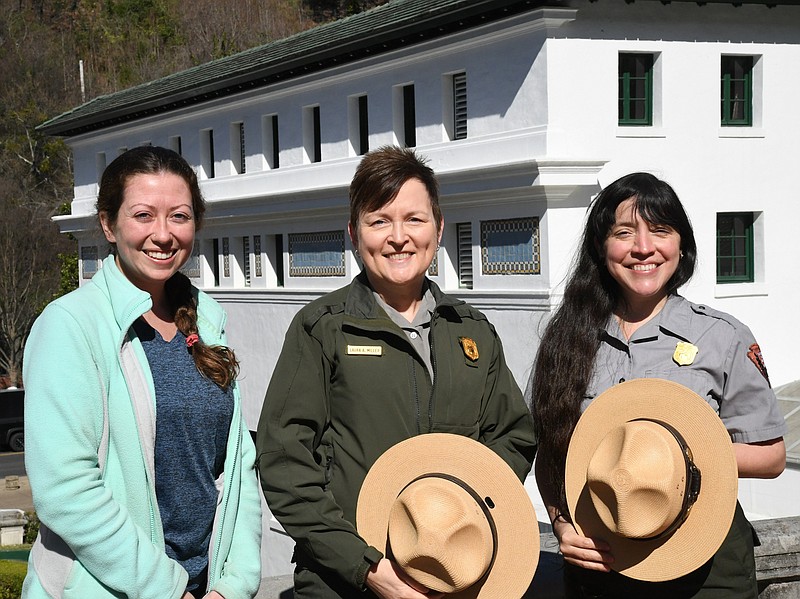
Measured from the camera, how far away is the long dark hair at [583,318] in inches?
163

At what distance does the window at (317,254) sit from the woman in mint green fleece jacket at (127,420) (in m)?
21.8

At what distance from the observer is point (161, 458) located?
3516mm

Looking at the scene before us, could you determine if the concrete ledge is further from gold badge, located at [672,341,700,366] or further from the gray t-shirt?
the gray t-shirt

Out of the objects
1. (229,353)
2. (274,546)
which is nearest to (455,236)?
(274,546)

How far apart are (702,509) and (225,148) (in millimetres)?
26988

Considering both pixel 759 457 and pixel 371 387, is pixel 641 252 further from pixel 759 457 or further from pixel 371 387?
pixel 371 387

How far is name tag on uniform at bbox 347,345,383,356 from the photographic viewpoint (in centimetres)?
366

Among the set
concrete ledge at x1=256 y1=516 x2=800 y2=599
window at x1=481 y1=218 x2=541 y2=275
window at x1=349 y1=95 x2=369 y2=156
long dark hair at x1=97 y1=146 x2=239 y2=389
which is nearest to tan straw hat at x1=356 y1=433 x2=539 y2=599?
long dark hair at x1=97 y1=146 x2=239 y2=389

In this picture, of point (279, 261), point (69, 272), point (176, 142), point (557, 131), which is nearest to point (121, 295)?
point (557, 131)

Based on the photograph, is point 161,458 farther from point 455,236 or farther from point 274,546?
point 274,546

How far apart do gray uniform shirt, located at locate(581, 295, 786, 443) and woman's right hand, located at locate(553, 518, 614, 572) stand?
1.72 feet

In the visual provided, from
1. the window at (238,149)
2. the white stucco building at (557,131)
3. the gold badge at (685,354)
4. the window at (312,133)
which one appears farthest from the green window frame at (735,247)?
the gold badge at (685,354)

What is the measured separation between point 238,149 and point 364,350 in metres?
26.4

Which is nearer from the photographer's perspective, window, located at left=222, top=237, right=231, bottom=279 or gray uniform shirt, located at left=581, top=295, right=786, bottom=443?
gray uniform shirt, located at left=581, top=295, right=786, bottom=443
